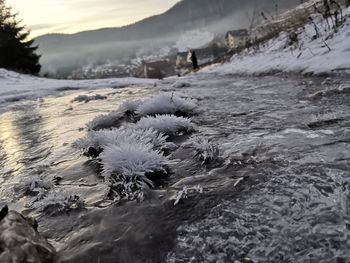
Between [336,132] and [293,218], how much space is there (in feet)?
4.19

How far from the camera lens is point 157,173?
209cm

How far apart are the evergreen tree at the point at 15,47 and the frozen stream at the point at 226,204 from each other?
79.4 ft

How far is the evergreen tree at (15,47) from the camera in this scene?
25.4 meters

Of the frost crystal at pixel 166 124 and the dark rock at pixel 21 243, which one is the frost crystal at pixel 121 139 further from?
the dark rock at pixel 21 243

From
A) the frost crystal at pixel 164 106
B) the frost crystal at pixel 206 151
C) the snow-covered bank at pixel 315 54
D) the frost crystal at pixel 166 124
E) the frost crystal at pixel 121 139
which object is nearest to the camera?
the frost crystal at pixel 206 151

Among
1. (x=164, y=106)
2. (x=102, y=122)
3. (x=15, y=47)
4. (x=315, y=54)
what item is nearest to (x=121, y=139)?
(x=102, y=122)

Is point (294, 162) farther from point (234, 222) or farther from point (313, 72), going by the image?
point (313, 72)

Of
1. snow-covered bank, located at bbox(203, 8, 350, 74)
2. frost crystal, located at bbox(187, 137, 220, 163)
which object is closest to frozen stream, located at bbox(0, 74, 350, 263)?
frost crystal, located at bbox(187, 137, 220, 163)

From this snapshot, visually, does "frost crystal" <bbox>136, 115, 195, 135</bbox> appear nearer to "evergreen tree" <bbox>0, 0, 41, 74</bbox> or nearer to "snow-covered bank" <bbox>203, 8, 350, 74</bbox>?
"snow-covered bank" <bbox>203, 8, 350, 74</bbox>

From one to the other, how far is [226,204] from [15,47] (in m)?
28.0

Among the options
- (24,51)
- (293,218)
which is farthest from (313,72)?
(24,51)

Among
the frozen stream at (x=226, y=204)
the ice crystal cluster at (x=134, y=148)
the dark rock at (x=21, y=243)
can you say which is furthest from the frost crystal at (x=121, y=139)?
the dark rock at (x=21, y=243)

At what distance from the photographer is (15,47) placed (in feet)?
86.1

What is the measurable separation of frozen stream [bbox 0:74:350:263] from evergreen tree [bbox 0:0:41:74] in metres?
24.2
